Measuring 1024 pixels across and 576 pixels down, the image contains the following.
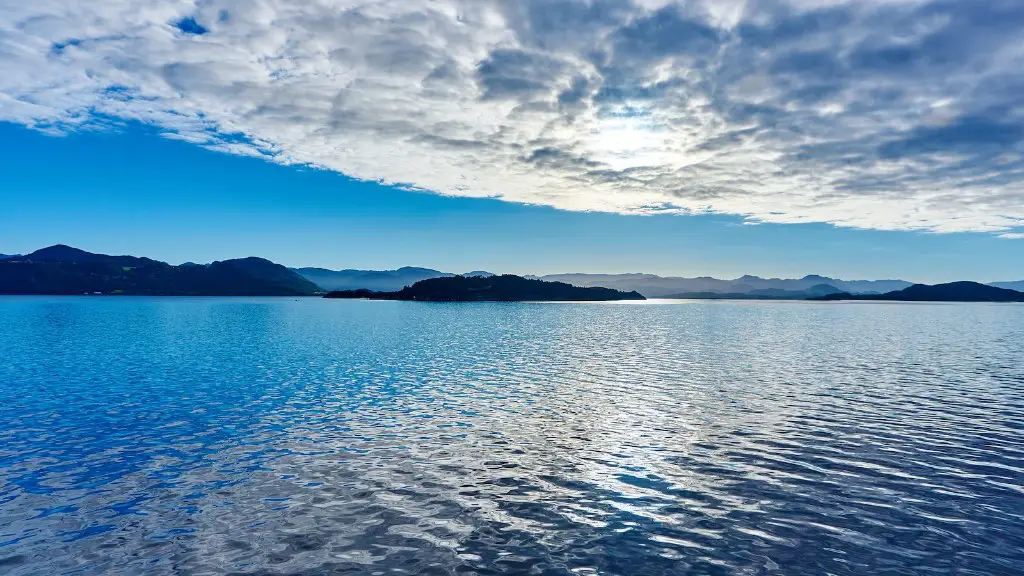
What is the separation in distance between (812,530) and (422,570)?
631 inches

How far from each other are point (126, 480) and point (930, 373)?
8219cm

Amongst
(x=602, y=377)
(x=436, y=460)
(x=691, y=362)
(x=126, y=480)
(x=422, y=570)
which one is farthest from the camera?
(x=691, y=362)

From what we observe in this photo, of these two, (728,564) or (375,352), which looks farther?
(375,352)

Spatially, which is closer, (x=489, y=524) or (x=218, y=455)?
(x=489, y=524)

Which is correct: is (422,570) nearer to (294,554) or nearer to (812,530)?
(294,554)

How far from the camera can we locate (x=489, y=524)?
875 inches

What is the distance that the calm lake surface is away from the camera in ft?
64.7

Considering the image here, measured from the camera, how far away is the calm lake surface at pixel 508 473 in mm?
19734

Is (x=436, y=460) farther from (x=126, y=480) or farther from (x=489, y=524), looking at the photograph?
(x=126, y=480)

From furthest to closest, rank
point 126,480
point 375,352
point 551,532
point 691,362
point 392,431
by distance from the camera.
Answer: point 375,352 < point 691,362 < point 392,431 < point 126,480 < point 551,532

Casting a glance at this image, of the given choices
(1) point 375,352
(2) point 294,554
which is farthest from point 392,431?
(1) point 375,352

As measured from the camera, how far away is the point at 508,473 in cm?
2877

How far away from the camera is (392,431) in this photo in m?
36.9

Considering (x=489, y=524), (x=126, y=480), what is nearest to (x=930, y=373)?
(x=489, y=524)
